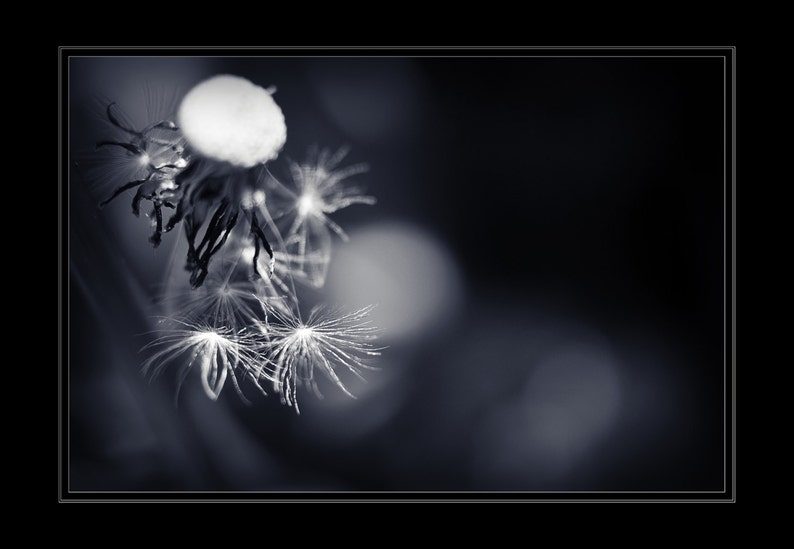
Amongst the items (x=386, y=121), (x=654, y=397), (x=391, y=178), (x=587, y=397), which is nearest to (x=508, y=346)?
(x=587, y=397)

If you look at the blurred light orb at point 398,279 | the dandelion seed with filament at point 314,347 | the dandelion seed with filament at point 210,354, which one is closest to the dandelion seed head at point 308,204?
the blurred light orb at point 398,279

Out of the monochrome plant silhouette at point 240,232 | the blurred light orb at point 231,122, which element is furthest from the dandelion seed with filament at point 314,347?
the blurred light orb at point 231,122

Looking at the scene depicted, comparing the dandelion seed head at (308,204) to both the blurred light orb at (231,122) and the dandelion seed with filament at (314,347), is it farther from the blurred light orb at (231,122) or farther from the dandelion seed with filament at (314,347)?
the dandelion seed with filament at (314,347)

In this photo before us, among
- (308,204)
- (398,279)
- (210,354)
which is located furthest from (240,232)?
(398,279)

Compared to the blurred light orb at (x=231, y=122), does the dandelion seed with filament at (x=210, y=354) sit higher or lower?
lower

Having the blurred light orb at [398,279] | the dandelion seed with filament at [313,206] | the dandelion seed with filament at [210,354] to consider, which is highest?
the dandelion seed with filament at [313,206]

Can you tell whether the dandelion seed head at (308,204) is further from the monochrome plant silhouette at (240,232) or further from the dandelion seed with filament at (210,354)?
the dandelion seed with filament at (210,354)

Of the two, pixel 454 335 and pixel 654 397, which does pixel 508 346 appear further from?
pixel 654 397
